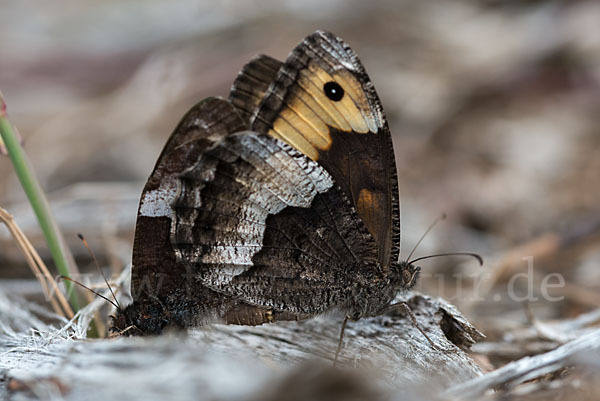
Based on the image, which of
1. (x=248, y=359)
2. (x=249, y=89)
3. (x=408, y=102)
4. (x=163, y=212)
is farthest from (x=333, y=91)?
(x=408, y=102)

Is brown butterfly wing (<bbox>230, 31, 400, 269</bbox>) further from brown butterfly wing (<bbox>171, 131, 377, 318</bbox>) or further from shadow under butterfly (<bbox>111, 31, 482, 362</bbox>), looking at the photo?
brown butterfly wing (<bbox>171, 131, 377, 318</bbox>)

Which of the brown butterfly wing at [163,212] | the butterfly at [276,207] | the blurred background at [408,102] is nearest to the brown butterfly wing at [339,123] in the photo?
the butterfly at [276,207]

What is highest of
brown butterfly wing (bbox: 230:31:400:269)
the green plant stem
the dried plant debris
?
brown butterfly wing (bbox: 230:31:400:269)

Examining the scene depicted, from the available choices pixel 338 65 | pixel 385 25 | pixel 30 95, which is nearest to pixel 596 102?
pixel 385 25

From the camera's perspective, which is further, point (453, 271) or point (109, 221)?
point (453, 271)

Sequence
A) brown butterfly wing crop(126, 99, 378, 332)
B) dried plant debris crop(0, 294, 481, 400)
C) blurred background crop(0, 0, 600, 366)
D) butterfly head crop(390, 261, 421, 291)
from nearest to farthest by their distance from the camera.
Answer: dried plant debris crop(0, 294, 481, 400) → brown butterfly wing crop(126, 99, 378, 332) → butterfly head crop(390, 261, 421, 291) → blurred background crop(0, 0, 600, 366)

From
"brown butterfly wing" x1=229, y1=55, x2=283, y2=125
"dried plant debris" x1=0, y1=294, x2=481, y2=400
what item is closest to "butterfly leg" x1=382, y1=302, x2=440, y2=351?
"dried plant debris" x1=0, y1=294, x2=481, y2=400

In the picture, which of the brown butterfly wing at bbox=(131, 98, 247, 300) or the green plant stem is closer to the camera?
the green plant stem

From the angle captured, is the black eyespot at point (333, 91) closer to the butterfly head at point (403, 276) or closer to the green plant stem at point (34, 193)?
the butterfly head at point (403, 276)

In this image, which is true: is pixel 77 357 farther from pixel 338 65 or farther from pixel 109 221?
pixel 109 221
